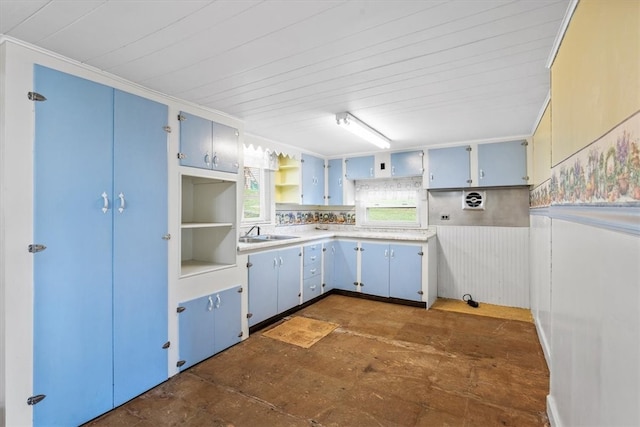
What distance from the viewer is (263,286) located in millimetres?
3340

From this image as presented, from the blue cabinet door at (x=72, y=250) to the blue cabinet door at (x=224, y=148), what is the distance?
88 cm


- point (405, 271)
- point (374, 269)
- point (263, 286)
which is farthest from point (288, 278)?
point (405, 271)

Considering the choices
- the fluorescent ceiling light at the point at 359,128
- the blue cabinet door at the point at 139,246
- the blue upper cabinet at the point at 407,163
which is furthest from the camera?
the blue upper cabinet at the point at 407,163

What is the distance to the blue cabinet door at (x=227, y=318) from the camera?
276 cm

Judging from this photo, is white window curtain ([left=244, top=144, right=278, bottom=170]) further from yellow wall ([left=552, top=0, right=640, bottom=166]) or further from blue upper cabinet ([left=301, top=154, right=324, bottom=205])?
yellow wall ([left=552, top=0, right=640, bottom=166])

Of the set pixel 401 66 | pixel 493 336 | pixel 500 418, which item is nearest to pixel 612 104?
pixel 401 66

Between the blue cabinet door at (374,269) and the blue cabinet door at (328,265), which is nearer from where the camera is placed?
the blue cabinet door at (374,269)

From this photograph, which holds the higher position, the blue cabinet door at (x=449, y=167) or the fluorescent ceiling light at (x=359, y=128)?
the fluorescent ceiling light at (x=359, y=128)

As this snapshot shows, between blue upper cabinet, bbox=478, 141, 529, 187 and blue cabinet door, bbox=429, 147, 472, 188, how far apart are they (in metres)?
0.17

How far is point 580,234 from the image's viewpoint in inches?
51.6

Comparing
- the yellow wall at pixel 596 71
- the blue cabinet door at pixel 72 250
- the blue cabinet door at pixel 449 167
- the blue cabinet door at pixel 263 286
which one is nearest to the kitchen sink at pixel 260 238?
the blue cabinet door at pixel 263 286

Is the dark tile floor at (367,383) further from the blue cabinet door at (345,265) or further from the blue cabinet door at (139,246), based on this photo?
the blue cabinet door at (345,265)

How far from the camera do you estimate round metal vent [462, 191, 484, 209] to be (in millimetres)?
4160

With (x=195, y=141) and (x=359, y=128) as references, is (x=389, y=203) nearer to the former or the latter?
(x=359, y=128)
